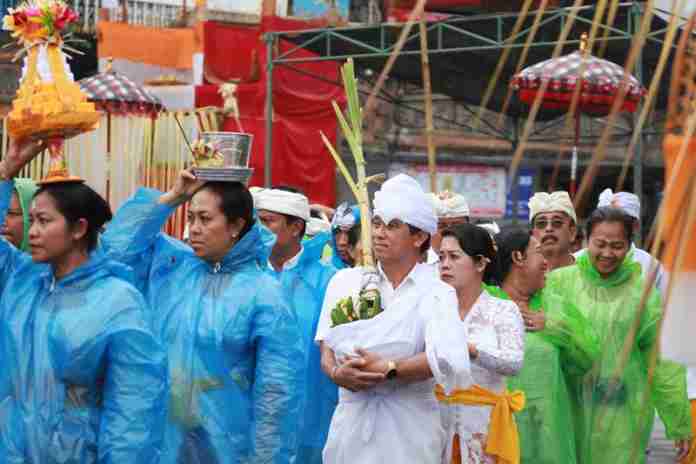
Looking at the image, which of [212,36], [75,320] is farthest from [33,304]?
[212,36]

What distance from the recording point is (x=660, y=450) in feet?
31.9

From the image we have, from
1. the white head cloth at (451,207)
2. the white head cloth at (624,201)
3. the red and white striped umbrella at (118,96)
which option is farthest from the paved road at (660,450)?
the red and white striped umbrella at (118,96)

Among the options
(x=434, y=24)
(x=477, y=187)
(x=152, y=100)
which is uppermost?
(x=434, y=24)

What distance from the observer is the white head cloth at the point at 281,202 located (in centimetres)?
650

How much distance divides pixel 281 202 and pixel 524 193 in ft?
42.5

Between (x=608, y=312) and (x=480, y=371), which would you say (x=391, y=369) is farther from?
(x=608, y=312)

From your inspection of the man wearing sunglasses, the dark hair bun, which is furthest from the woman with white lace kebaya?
Result: the man wearing sunglasses

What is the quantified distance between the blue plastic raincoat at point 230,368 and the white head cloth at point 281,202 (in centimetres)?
155

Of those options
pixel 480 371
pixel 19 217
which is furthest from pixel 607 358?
pixel 19 217

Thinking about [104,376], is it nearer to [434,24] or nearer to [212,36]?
[434,24]

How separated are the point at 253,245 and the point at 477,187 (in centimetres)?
1469

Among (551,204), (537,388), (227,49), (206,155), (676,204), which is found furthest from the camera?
(227,49)

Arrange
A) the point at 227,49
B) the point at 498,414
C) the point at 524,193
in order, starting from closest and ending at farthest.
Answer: the point at 498,414 < the point at 227,49 < the point at 524,193

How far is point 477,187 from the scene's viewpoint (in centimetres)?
1952
